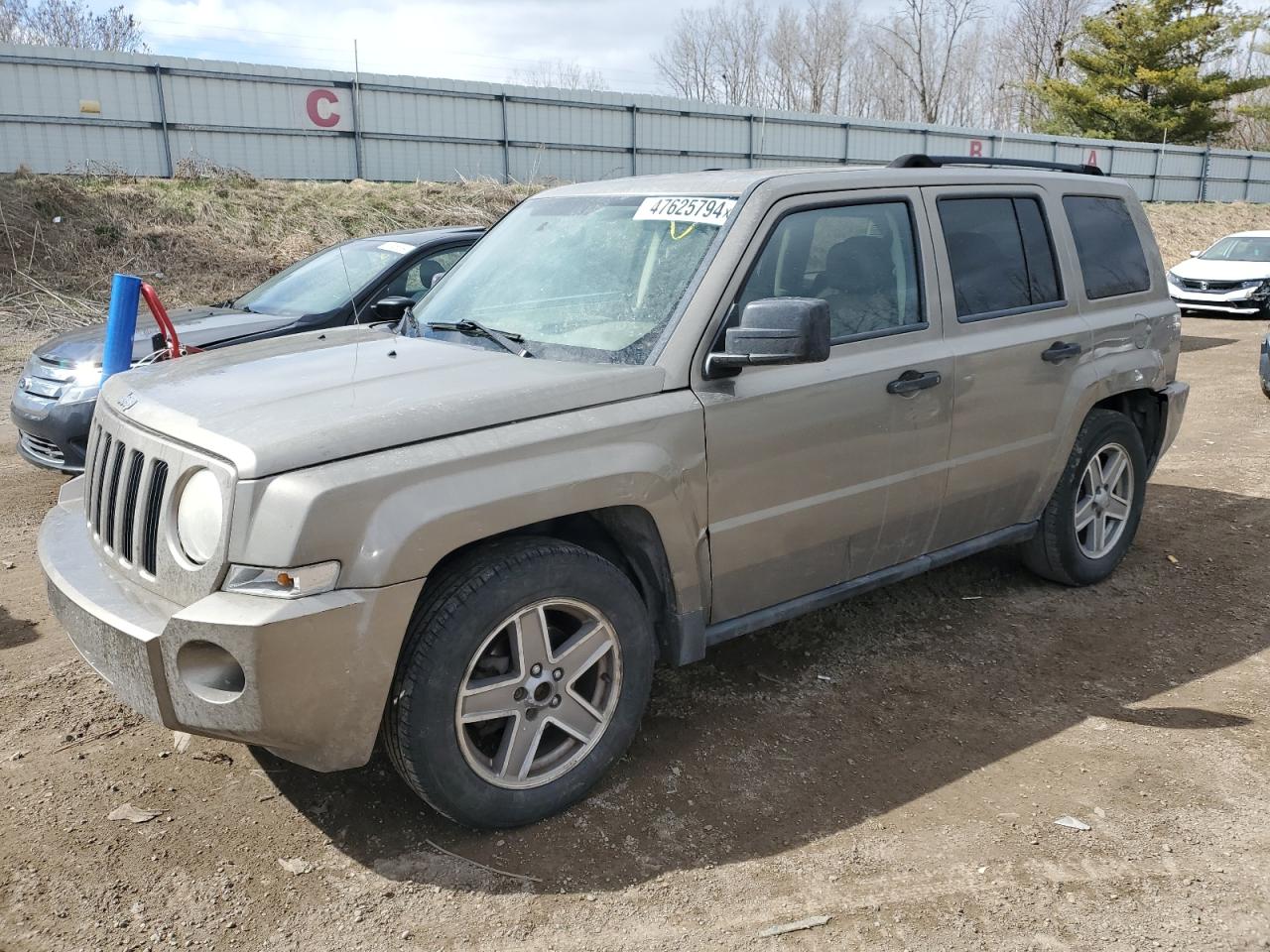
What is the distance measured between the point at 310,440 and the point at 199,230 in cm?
1653

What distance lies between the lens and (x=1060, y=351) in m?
4.57

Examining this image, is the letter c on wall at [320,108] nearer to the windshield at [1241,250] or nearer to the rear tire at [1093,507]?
the windshield at [1241,250]

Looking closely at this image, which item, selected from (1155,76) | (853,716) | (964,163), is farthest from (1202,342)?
(1155,76)

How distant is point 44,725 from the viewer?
385 cm

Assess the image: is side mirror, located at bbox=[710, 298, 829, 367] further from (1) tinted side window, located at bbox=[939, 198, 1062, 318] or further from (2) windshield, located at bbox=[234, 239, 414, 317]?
(2) windshield, located at bbox=[234, 239, 414, 317]

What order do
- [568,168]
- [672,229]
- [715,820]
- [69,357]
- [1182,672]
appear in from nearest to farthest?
[715,820], [672,229], [1182,672], [69,357], [568,168]

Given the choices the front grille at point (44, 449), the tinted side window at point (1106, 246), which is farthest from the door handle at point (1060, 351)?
the front grille at point (44, 449)

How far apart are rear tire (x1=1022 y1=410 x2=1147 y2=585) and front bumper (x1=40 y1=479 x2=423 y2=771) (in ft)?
10.9

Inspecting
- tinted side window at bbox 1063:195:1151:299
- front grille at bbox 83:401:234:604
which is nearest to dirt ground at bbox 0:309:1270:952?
front grille at bbox 83:401:234:604

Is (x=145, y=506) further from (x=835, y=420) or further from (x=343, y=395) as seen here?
(x=835, y=420)

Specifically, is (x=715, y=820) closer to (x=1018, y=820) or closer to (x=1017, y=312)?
(x=1018, y=820)

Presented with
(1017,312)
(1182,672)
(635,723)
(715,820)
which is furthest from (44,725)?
(1182,672)

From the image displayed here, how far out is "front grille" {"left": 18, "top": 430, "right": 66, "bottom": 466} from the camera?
6.32 metres

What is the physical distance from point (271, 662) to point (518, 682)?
0.76 metres
